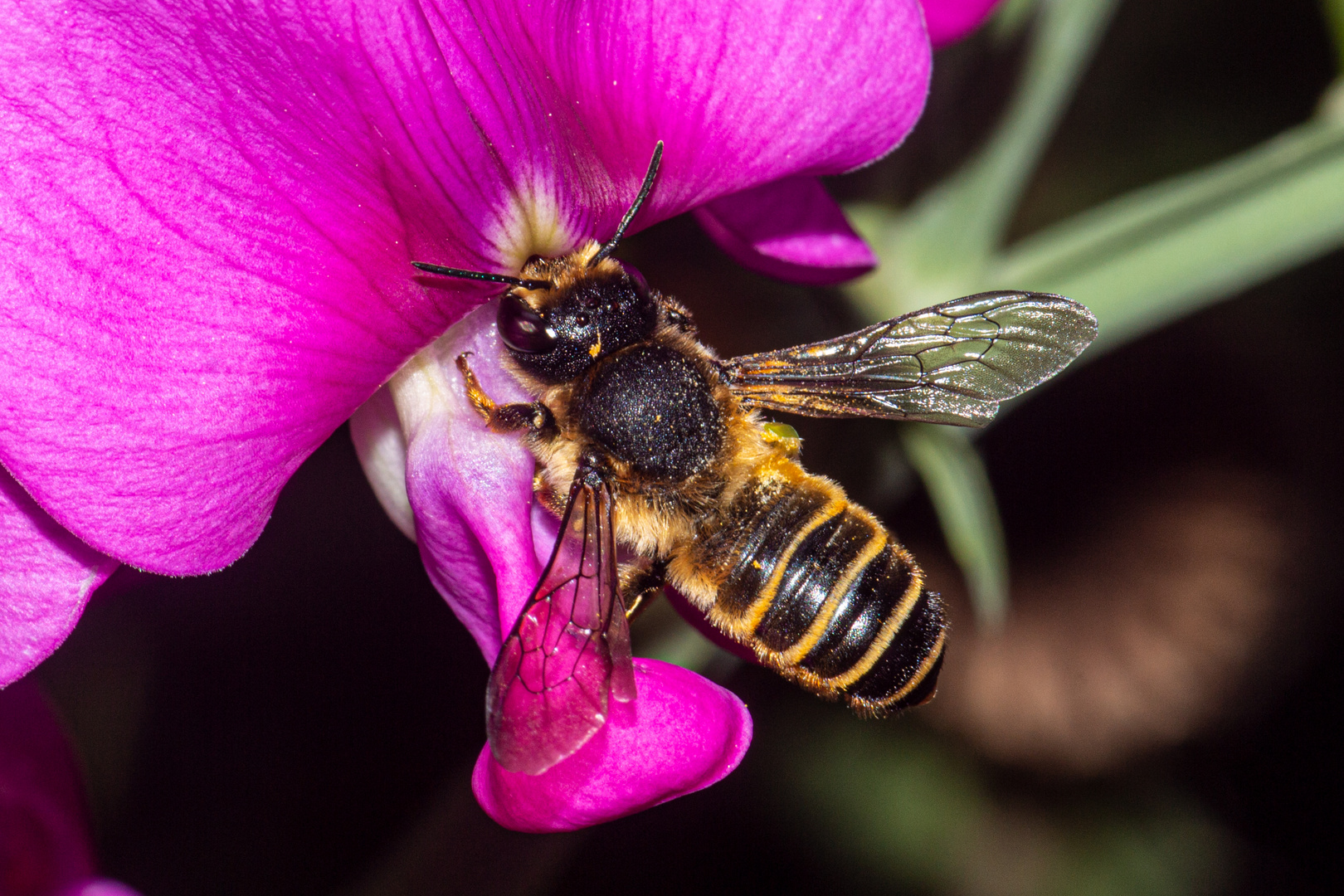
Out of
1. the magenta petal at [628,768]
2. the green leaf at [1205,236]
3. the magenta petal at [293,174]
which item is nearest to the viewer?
the magenta petal at [293,174]

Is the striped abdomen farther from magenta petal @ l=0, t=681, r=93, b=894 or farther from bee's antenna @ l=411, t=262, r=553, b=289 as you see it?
magenta petal @ l=0, t=681, r=93, b=894

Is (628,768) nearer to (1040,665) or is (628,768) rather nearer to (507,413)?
(507,413)

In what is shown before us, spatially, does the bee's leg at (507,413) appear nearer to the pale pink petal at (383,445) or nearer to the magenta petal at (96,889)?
the pale pink petal at (383,445)

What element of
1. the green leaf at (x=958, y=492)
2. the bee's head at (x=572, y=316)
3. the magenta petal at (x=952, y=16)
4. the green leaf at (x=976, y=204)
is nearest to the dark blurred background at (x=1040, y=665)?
the green leaf at (x=976, y=204)

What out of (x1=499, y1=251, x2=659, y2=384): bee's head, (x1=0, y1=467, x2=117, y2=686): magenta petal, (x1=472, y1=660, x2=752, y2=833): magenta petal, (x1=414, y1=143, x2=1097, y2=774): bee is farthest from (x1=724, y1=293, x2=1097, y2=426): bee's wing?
(x1=0, y1=467, x2=117, y2=686): magenta petal

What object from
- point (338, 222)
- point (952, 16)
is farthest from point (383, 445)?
point (952, 16)

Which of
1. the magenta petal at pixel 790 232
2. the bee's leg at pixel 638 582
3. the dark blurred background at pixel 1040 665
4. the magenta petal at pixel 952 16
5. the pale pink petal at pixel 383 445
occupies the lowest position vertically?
the dark blurred background at pixel 1040 665

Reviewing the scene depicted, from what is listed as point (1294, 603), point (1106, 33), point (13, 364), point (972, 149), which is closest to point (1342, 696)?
point (1294, 603)

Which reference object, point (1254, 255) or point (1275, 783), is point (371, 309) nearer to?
point (1254, 255)
